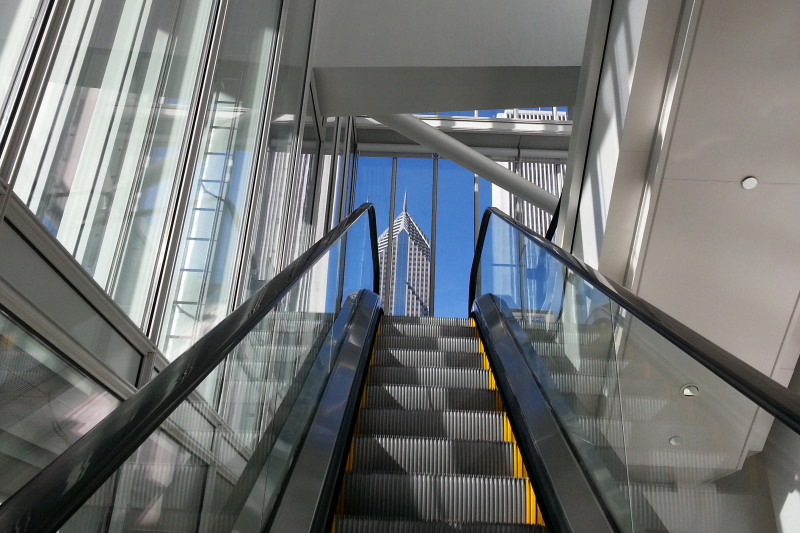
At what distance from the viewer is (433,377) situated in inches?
198

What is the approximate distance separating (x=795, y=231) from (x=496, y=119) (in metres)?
9.61

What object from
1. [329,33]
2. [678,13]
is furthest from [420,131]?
[678,13]

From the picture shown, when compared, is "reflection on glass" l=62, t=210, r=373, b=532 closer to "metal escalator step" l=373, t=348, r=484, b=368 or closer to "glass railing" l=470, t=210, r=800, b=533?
"glass railing" l=470, t=210, r=800, b=533

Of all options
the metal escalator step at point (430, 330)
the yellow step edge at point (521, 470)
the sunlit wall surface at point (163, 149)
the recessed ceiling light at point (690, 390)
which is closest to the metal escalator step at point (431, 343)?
the metal escalator step at point (430, 330)

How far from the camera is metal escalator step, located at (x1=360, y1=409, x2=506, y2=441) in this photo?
4160 mm

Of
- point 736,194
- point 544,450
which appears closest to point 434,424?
point 544,450

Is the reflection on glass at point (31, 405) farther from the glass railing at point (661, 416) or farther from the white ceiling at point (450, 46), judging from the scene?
the white ceiling at point (450, 46)

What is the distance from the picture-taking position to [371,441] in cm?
384

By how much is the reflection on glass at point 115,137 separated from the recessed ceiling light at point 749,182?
12.2ft

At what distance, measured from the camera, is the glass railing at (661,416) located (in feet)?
5.66

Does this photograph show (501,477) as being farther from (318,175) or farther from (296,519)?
(318,175)

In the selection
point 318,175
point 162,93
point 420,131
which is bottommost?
point 162,93

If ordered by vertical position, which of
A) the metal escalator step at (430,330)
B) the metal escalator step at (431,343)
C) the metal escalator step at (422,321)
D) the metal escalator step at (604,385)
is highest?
the metal escalator step at (422,321)

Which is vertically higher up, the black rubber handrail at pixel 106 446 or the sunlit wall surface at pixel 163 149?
the sunlit wall surface at pixel 163 149
